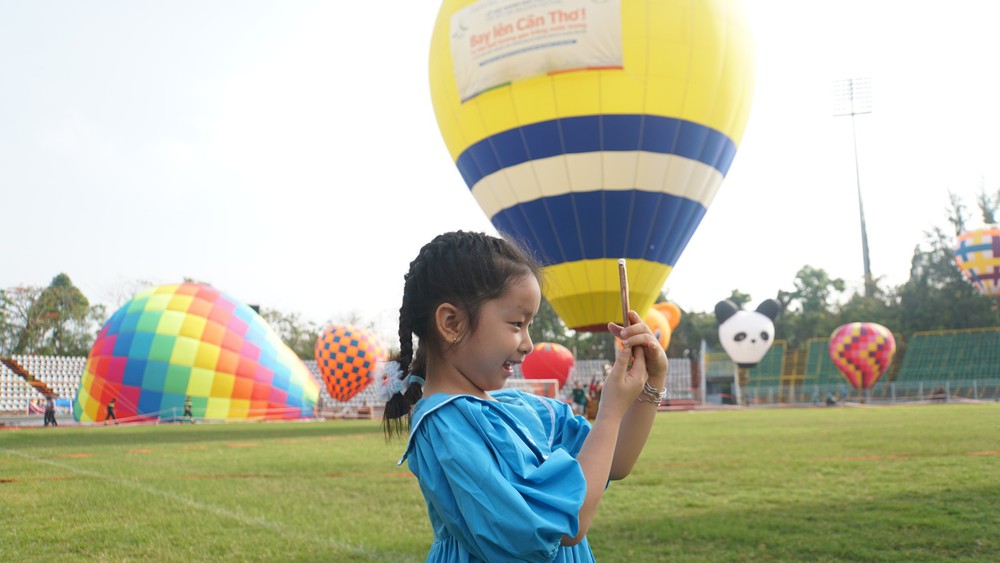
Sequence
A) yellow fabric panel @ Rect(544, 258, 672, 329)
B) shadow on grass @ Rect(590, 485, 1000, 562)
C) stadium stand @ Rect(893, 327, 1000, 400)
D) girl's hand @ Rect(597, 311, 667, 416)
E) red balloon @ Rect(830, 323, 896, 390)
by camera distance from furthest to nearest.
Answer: red balloon @ Rect(830, 323, 896, 390) → stadium stand @ Rect(893, 327, 1000, 400) → yellow fabric panel @ Rect(544, 258, 672, 329) → shadow on grass @ Rect(590, 485, 1000, 562) → girl's hand @ Rect(597, 311, 667, 416)

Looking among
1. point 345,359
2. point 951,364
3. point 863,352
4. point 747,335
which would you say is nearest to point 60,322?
point 345,359

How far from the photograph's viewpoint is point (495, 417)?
1563 millimetres

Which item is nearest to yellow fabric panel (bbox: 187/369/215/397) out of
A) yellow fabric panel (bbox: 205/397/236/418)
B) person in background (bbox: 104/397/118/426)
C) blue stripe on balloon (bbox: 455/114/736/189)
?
yellow fabric panel (bbox: 205/397/236/418)

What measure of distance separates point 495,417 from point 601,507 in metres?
4.91

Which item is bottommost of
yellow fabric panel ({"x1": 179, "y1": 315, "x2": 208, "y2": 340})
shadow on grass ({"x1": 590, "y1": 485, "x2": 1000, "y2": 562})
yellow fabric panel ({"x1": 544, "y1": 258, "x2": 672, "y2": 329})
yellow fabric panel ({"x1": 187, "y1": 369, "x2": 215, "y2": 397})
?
shadow on grass ({"x1": 590, "y1": 485, "x2": 1000, "y2": 562})

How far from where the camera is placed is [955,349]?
4672cm

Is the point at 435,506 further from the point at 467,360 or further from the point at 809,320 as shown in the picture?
the point at 809,320

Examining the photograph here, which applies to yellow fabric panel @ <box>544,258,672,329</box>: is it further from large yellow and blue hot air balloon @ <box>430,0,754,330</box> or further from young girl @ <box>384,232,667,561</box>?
young girl @ <box>384,232,667,561</box>

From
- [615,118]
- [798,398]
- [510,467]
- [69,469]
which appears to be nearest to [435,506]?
[510,467]

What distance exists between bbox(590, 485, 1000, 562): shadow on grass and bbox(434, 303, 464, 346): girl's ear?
3.20 m

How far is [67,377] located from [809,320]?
155 feet

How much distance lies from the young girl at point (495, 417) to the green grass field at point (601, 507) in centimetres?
296

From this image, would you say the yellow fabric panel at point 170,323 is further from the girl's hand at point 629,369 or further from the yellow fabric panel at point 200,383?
the girl's hand at point 629,369

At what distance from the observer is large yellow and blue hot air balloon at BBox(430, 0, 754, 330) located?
46.1 ft
